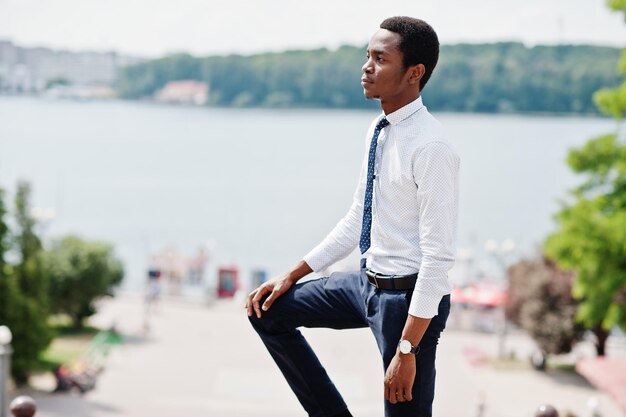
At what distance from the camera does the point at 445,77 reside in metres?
90.2

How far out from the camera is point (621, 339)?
1358 inches

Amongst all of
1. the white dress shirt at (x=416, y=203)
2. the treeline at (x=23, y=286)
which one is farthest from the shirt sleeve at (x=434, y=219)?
the treeline at (x=23, y=286)

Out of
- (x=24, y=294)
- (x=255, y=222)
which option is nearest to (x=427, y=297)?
(x=24, y=294)

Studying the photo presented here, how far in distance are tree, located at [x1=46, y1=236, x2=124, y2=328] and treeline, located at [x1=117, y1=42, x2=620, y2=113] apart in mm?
33654

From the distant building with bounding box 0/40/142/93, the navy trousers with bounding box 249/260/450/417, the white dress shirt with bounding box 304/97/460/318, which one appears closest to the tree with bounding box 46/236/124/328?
the navy trousers with bounding box 249/260/450/417

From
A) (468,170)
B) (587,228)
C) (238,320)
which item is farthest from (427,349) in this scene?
(468,170)

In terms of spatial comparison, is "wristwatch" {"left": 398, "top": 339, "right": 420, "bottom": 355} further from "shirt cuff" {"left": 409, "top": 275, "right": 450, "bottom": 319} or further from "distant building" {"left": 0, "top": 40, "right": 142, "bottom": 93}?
"distant building" {"left": 0, "top": 40, "right": 142, "bottom": 93}

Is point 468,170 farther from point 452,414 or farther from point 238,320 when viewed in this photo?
point 452,414

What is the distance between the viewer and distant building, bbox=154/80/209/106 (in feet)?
480

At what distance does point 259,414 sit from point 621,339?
16604 mm

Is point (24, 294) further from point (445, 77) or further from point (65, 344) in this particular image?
point (445, 77)

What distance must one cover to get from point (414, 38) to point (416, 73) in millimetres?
126

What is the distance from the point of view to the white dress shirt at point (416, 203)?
3.38m

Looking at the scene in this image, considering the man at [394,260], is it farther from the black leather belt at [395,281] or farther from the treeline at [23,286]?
the treeline at [23,286]
